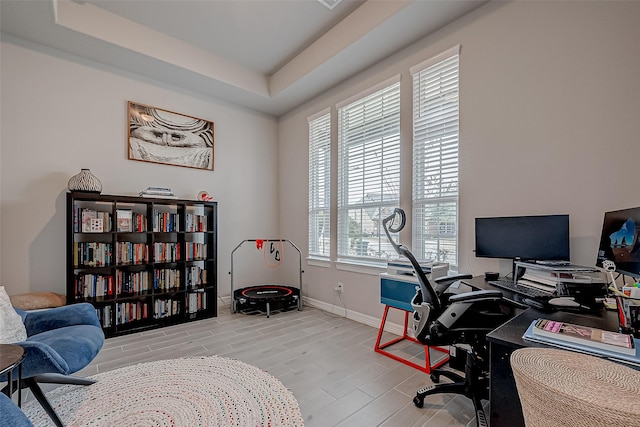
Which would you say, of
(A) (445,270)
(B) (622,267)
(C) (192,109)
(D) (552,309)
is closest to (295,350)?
(A) (445,270)

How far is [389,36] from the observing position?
2787 millimetres

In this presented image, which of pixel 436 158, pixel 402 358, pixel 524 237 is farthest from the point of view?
pixel 436 158

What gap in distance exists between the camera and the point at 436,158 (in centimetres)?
274

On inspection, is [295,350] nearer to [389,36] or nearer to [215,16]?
[389,36]

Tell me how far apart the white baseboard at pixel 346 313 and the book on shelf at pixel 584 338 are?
1.97 meters

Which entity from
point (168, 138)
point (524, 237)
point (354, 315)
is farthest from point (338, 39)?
point (354, 315)

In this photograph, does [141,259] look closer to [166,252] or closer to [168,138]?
[166,252]

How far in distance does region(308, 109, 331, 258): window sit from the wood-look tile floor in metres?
0.96

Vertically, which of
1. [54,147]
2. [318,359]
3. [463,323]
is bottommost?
[318,359]

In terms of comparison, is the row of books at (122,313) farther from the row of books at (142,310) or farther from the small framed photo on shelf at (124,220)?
the small framed photo on shelf at (124,220)

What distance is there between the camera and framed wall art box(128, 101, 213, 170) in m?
3.49

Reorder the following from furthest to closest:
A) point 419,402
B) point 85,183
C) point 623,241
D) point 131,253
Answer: point 131,253, point 85,183, point 419,402, point 623,241

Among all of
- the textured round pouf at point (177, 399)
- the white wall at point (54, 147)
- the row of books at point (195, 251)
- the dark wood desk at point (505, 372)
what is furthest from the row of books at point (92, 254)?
the dark wood desk at point (505, 372)

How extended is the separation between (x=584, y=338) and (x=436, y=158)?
199 centimetres
